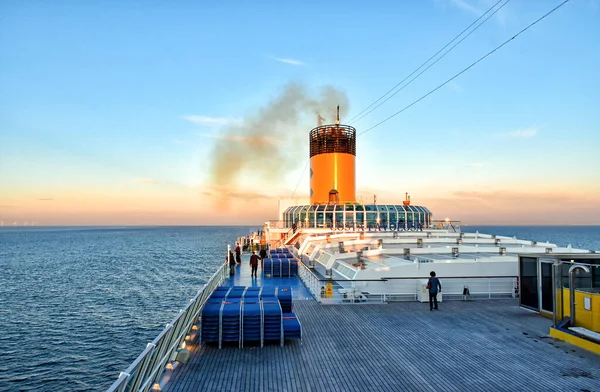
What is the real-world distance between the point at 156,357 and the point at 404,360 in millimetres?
4663

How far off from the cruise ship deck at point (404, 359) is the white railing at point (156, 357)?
1.26 ft

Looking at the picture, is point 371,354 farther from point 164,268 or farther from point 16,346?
point 164,268

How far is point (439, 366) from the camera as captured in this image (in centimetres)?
761

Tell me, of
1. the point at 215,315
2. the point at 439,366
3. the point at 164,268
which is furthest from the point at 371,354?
the point at 164,268

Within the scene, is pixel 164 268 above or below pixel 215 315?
below

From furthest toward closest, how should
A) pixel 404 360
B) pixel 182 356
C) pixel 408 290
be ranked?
pixel 408 290 < pixel 404 360 < pixel 182 356

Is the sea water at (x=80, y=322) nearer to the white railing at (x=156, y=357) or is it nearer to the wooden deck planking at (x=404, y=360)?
the white railing at (x=156, y=357)

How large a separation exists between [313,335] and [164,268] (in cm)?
4685

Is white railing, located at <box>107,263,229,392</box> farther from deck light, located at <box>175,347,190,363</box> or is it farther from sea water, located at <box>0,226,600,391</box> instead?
sea water, located at <box>0,226,600,391</box>

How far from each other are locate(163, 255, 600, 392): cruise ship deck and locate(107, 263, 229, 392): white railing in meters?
0.38

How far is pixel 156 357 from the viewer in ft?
21.0

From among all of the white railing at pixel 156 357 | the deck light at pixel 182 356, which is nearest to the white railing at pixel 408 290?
the white railing at pixel 156 357

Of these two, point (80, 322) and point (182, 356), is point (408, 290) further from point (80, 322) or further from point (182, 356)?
point (80, 322)

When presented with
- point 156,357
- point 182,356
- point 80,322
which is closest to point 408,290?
point 182,356
